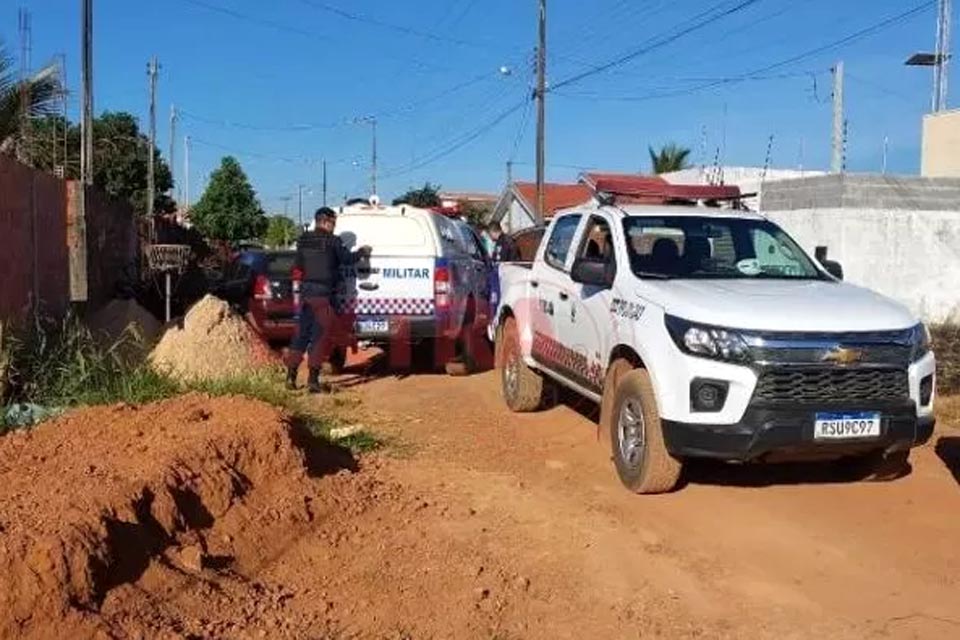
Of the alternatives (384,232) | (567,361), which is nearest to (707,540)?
(567,361)

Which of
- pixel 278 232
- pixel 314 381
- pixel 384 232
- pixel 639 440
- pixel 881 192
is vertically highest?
pixel 278 232

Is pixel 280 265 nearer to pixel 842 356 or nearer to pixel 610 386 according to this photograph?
pixel 610 386

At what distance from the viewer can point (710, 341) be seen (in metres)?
6.11

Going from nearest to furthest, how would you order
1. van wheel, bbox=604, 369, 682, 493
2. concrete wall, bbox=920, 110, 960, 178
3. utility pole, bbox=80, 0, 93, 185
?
1. van wheel, bbox=604, 369, 682, 493
2. utility pole, bbox=80, 0, 93, 185
3. concrete wall, bbox=920, 110, 960, 178

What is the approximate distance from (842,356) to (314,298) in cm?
579

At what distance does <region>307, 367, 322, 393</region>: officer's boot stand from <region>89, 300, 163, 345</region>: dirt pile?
2.80 m

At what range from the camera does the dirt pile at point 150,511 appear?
4172 millimetres

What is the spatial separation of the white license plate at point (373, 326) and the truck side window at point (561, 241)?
2.73 metres

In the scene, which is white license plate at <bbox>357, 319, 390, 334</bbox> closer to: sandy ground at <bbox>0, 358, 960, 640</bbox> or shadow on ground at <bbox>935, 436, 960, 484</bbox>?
sandy ground at <bbox>0, 358, 960, 640</bbox>

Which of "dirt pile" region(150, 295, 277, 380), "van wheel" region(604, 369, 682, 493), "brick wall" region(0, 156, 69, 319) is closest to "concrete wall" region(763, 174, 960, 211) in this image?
"dirt pile" region(150, 295, 277, 380)

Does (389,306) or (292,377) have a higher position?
(389,306)

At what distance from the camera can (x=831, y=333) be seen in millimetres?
6051

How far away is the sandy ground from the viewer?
4512 mm

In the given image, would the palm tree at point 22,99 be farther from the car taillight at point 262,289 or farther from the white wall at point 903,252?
the white wall at point 903,252
